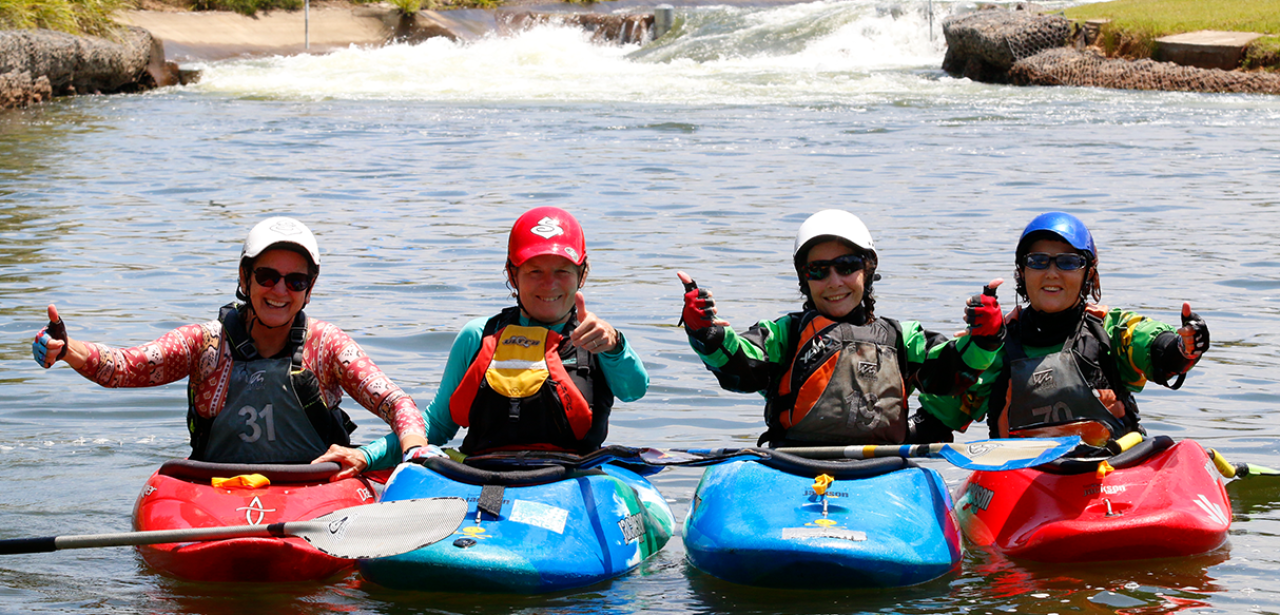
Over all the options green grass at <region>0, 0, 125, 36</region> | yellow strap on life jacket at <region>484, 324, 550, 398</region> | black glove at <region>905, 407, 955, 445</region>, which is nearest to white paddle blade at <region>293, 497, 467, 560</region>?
yellow strap on life jacket at <region>484, 324, 550, 398</region>

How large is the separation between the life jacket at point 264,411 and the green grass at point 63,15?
18.0m

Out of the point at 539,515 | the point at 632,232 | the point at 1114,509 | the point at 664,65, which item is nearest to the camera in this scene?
the point at 539,515

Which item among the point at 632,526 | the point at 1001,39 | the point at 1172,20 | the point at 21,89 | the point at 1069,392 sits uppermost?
the point at 1172,20

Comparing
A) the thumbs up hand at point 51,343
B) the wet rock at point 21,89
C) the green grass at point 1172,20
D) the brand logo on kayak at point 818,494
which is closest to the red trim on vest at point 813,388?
the brand logo on kayak at point 818,494

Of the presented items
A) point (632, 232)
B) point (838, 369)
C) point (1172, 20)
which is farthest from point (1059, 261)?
point (1172, 20)

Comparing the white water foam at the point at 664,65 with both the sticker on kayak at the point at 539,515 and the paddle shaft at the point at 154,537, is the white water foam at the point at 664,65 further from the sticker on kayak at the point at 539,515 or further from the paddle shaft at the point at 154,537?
the paddle shaft at the point at 154,537

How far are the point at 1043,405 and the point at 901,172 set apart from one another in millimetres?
9256

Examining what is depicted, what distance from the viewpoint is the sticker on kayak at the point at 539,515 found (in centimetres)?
399

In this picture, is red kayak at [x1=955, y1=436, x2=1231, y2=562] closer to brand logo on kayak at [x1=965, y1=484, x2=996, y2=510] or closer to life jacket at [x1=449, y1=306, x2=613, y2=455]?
brand logo on kayak at [x1=965, y1=484, x2=996, y2=510]

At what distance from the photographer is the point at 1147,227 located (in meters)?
10.4

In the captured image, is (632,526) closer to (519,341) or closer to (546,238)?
(519,341)

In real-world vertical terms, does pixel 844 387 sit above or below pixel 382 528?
above

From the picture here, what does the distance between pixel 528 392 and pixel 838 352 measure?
39.4 inches

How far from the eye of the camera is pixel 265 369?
4367mm
